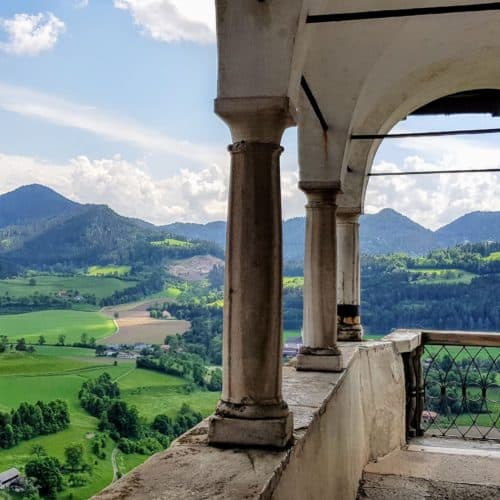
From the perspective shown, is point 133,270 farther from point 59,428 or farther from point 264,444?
point 264,444

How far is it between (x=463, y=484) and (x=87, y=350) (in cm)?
2393

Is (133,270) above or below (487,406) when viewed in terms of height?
above

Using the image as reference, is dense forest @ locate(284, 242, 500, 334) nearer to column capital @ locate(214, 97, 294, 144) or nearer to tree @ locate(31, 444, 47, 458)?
A: tree @ locate(31, 444, 47, 458)

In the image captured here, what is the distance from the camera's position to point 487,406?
21.9ft

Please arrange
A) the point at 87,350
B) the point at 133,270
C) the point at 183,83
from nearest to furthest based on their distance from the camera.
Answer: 1. the point at 87,350
2. the point at 133,270
3. the point at 183,83

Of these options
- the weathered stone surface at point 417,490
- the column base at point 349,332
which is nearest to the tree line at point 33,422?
the column base at point 349,332

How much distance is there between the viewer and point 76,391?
23109 millimetres

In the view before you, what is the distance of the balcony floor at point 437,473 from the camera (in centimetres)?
459

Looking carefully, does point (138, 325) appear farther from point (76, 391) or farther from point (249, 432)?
point (249, 432)

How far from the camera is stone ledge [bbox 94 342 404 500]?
2053mm

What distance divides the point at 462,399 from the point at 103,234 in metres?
23.7

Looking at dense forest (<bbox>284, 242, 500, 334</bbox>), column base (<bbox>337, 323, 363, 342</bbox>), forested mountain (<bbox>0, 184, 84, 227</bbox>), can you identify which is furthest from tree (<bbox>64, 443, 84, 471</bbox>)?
column base (<bbox>337, 323, 363, 342</bbox>)

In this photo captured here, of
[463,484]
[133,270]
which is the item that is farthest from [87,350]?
[463,484]

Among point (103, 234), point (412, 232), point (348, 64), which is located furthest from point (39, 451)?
point (412, 232)
